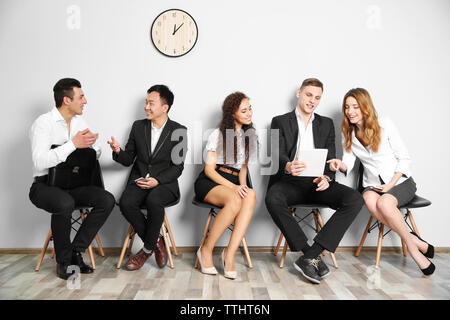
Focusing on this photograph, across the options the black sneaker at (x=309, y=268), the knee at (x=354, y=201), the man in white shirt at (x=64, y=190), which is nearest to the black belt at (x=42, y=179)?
the man in white shirt at (x=64, y=190)

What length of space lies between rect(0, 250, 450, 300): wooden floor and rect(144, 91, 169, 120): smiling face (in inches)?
47.9

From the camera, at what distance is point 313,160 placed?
2865 millimetres

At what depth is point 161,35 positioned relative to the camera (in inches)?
135

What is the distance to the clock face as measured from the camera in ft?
11.3

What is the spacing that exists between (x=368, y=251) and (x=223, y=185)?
1593 millimetres

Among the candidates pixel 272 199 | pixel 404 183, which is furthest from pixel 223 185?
pixel 404 183

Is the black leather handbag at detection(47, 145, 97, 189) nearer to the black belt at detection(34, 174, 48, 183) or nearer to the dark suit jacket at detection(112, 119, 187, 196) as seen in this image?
the black belt at detection(34, 174, 48, 183)

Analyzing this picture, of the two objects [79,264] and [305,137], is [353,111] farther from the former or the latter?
[79,264]

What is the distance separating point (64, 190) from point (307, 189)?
Answer: 1.92 metres

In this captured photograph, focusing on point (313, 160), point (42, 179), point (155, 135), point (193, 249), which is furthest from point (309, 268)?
point (42, 179)

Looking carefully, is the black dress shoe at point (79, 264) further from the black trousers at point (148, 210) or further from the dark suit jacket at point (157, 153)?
the dark suit jacket at point (157, 153)

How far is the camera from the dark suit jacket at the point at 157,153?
10.3 feet

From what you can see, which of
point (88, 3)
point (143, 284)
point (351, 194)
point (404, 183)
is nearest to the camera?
point (143, 284)
